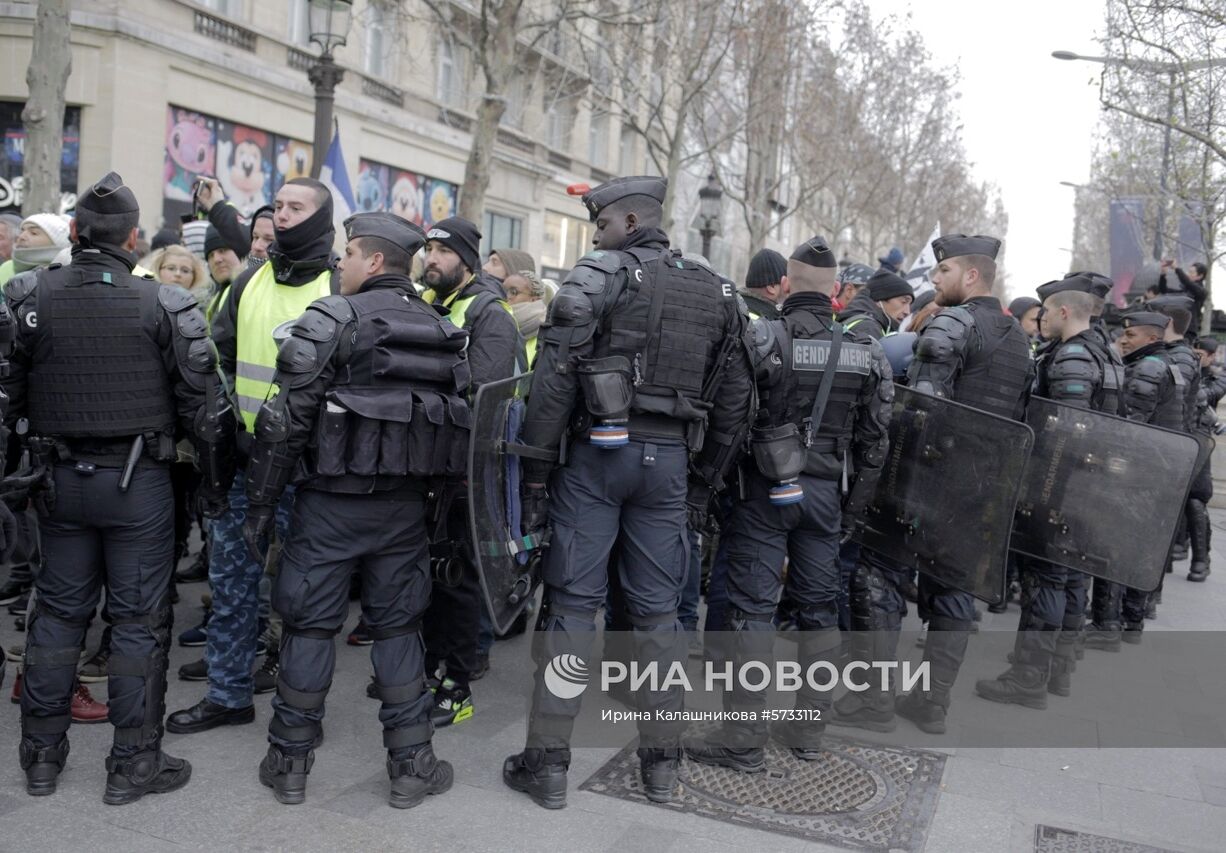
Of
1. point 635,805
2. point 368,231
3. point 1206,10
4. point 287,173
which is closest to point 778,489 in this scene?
point 635,805

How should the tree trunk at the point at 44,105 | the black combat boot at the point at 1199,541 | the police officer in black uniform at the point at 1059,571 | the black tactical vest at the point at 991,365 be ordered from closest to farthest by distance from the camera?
the black tactical vest at the point at 991,365
the police officer in black uniform at the point at 1059,571
the black combat boot at the point at 1199,541
the tree trunk at the point at 44,105

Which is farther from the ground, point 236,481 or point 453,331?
point 453,331

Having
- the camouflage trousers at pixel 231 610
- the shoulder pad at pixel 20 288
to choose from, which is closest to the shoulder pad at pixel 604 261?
the camouflage trousers at pixel 231 610

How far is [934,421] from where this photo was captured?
198 inches

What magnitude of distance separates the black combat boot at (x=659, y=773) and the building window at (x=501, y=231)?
21.9m

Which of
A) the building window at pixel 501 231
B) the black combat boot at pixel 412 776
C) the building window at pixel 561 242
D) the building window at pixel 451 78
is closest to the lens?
the black combat boot at pixel 412 776

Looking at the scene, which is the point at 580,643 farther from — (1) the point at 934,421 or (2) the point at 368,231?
(1) the point at 934,421

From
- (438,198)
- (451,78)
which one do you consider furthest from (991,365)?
(451,78)

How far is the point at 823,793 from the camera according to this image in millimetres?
4250

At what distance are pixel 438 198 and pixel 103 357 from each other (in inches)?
824

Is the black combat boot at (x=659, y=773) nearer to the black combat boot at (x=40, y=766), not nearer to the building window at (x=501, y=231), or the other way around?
the black combat boot at (x=40, y=766)

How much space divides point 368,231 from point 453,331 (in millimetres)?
477

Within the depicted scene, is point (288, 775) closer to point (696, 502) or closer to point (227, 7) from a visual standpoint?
point (696, 502)

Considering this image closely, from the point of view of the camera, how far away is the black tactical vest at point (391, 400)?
3729 mm
